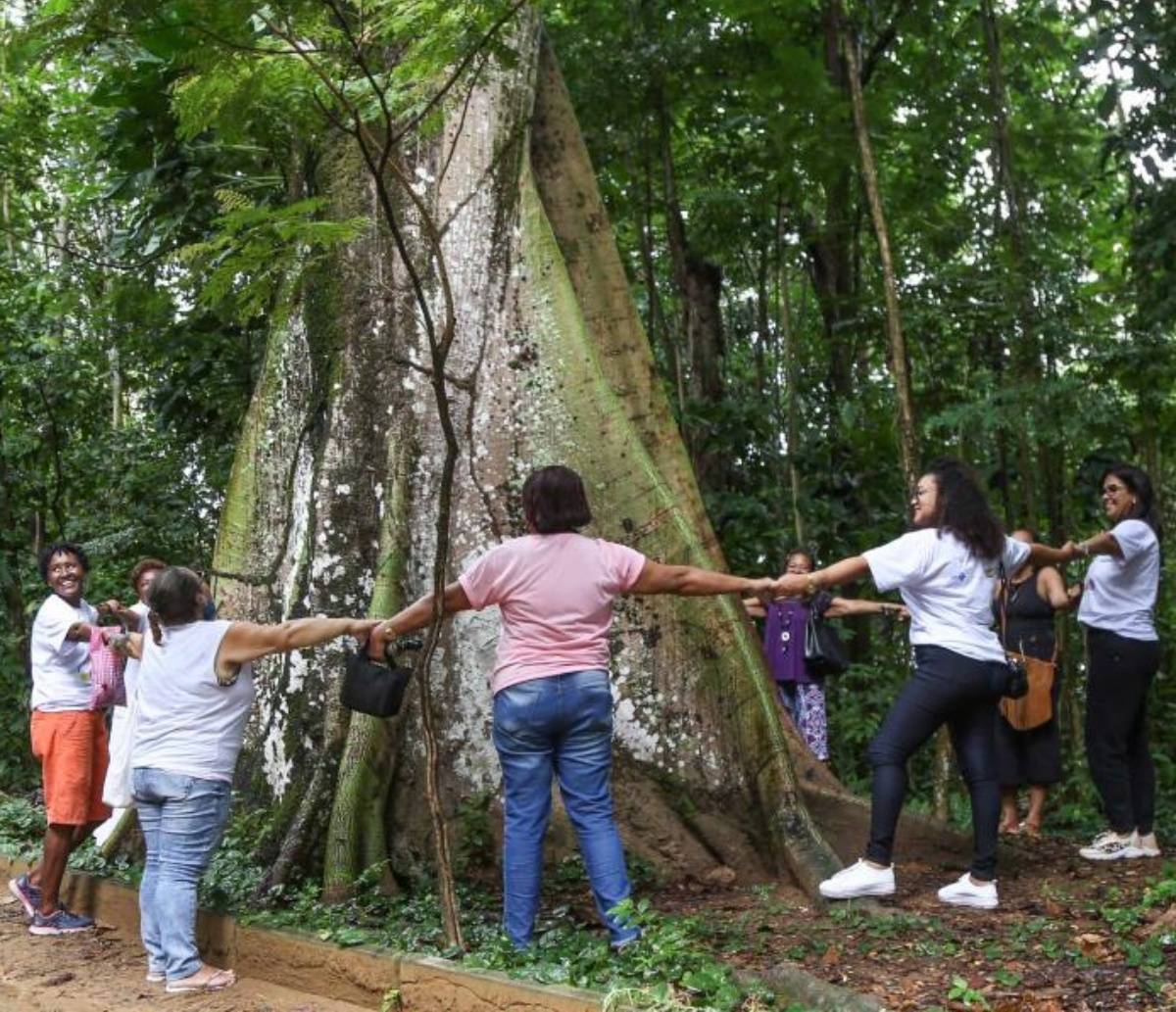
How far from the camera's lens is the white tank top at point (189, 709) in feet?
18.0

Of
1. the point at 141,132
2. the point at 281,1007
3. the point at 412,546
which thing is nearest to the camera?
the point at 281,1007

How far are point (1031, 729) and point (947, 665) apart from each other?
Result: 8.06 feet

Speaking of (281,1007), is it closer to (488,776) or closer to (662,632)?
(488,776)

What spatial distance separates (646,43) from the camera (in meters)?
12.0

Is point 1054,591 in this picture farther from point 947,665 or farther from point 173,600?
point 173,600

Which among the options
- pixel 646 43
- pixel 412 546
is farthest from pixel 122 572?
pixel 412 546

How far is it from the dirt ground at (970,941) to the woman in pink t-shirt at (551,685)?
696mm

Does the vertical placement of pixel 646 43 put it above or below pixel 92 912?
above

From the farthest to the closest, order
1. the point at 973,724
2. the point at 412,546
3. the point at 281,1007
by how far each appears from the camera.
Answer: the point at 412,546 → the point at 973,724 → the point at 281,1007

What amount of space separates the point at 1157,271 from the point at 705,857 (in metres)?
6.23

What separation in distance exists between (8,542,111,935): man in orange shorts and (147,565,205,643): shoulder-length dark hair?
133 centimetres

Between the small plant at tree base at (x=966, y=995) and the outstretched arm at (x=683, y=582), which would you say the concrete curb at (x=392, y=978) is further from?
the outstretched arm at (x=683, y=582)

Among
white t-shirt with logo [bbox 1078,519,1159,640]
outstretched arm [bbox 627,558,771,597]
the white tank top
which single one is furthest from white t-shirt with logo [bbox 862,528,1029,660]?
the white tank top

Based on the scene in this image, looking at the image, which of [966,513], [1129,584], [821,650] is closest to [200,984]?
[966,513]
